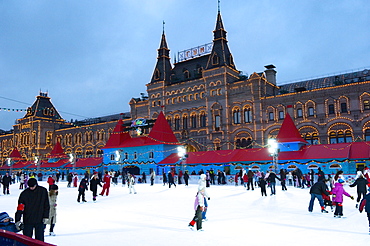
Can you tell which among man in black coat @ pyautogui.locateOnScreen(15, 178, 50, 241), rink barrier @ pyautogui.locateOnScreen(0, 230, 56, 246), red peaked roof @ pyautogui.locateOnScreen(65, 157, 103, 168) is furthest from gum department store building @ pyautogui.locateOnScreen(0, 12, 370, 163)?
rink barrier @ pyautogui.locateOnScreen(0, 230, 56, 246)

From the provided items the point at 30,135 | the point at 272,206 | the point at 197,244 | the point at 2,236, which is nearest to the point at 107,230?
the point at 197,244

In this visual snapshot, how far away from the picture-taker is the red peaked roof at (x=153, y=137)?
142 feet

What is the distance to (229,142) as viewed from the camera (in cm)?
4147

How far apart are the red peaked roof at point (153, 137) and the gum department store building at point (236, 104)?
3.30 meters

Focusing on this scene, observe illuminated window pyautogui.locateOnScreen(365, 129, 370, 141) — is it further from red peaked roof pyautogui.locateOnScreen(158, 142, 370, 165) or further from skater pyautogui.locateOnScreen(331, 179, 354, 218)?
skater pyautogui.locateOnScreen(331, 179, 354, 218)

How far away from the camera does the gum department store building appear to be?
35.5 meters

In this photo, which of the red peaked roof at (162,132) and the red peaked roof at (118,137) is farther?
the red peaked roof at (118,137)

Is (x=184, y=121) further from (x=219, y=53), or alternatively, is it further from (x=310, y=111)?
(x=310, y=111)

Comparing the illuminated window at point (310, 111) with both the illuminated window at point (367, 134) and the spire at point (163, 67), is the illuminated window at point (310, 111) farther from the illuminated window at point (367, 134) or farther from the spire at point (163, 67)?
the spire at point (163, 67)

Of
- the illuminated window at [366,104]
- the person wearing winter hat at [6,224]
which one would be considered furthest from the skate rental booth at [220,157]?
the person wearing winter hat at [6,224]

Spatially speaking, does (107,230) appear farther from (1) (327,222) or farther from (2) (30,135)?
(2) (30,135)

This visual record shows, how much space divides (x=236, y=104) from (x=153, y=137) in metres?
11.7

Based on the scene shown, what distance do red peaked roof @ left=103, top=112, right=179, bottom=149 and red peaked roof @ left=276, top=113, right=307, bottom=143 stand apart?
14925 mm

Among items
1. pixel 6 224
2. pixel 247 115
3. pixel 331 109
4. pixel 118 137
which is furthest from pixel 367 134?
pixel 6 224
